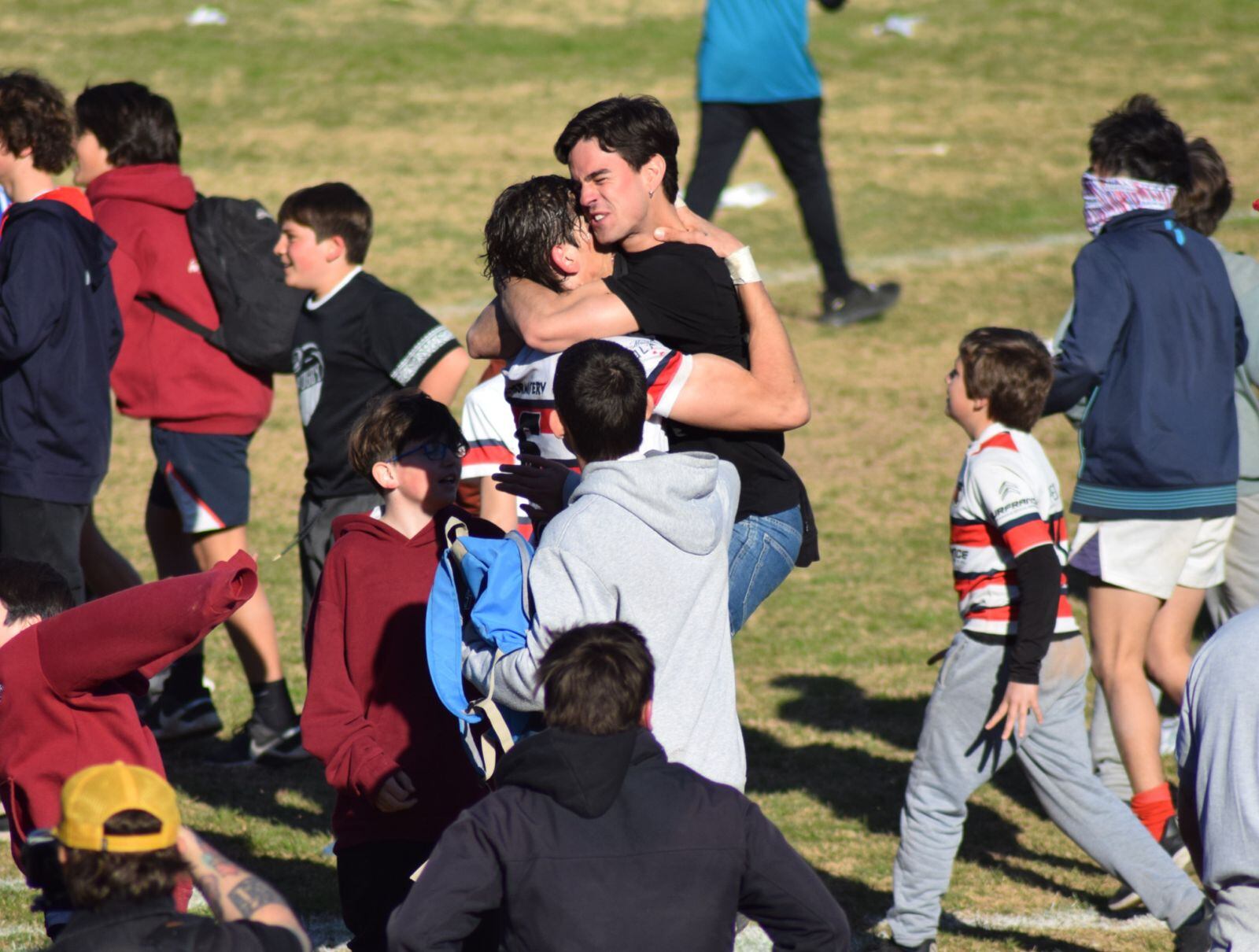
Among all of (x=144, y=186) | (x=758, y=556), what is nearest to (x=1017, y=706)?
(x=758, y=556)

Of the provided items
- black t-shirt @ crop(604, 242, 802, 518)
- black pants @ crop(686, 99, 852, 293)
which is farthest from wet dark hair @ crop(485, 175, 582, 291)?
black pants @ crop(686, 99, 852, 293)

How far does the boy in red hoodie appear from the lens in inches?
112

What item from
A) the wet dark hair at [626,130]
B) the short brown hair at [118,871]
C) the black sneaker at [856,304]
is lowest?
the black sneaker at [856,304]

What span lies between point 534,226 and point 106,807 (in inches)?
66.0

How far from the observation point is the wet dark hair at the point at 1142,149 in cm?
491

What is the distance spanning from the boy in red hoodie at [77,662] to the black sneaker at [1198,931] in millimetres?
2677

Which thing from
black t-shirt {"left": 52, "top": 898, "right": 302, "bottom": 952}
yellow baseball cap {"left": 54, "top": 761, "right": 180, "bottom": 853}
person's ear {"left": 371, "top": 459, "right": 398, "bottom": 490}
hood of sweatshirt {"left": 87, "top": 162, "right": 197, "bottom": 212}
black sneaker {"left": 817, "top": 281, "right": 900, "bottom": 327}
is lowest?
black sneaker {"left": 817, "top": 281, "right": 900, "bottom": 327}

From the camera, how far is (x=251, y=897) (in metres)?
2.55

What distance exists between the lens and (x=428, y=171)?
15.1 metres

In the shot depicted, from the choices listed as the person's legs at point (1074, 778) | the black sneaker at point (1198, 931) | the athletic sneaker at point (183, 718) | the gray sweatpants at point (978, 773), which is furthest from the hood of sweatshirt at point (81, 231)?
the black sneaker at point (1198, 931)

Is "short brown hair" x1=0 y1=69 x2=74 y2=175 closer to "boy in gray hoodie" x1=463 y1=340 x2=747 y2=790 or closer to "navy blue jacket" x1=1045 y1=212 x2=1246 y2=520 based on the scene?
"boy in gray hoodie" x1=463 y1=340 x2=747 y2=790

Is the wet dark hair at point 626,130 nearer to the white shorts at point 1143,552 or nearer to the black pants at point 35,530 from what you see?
the white shorts at point 1143,552

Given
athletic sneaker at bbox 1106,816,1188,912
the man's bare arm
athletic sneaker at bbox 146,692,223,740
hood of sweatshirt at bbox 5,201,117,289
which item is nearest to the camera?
the man's bare arm

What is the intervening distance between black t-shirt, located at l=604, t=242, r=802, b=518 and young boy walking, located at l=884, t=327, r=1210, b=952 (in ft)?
2.81
